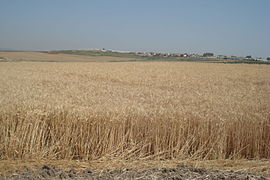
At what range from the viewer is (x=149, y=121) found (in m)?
5.23

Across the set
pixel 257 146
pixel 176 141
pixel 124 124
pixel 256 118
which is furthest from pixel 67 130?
pixel 256 118

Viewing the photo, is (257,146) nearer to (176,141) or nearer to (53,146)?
(176,141)

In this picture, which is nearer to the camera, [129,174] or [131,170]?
[129,174]

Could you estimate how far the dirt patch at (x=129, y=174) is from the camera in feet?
11.8

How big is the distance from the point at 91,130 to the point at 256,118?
4.03 metres

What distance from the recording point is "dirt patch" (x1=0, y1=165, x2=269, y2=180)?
3.58 m

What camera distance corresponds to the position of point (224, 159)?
468cm

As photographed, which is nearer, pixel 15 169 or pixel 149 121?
pixel 15 169

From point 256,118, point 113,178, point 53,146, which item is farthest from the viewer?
point 256,118

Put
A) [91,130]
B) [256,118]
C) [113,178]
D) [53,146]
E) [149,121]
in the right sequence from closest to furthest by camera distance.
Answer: [113,178], [53,146], [91,130], [149,121], [256,118]

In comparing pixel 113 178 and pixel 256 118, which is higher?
pixel 256 118

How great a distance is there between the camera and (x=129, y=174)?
3.74 m

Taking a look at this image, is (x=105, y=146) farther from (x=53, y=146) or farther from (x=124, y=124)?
(x=53, y=146)

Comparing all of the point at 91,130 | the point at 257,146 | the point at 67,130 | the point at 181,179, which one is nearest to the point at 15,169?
the point at 67,130
